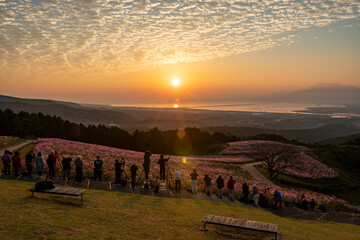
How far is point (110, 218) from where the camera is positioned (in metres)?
13.2

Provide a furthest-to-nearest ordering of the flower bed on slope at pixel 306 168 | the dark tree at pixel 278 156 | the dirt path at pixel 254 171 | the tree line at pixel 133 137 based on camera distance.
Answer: the tree line at pixel 133 137, the flower bed on slope at pixel 306 168, the dark tree at pixel 278 156, the dirt path at pixel 254 171

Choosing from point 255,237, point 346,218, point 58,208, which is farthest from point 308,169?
point 58,208

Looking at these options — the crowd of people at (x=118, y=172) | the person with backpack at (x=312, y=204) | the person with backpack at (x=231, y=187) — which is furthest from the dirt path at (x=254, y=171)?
the person with backpack at (x=231, y=187)

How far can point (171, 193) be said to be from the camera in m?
22.2

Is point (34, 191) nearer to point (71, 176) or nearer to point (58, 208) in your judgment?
point (58, 208)

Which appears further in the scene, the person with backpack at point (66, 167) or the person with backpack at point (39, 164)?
the person with backpack at point (39, 164)

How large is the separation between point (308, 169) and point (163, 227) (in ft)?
147

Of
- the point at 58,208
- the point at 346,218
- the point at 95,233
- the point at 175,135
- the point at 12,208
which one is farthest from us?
the point at 175,135

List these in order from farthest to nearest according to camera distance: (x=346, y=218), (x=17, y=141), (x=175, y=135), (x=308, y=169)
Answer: (x=175, y=135)
(x=308, y=169)
(x=17, y=141)
(x=346, y=218)

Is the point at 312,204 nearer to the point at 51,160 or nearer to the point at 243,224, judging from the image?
the point at 243,224

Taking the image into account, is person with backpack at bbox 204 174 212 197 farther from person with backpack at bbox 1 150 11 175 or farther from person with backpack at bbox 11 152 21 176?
person with backpack at bbox 1 150 11 175

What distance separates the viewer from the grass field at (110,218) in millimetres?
10664

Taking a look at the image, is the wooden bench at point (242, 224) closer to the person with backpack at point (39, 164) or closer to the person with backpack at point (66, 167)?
the person with backpack at point (66, 167)

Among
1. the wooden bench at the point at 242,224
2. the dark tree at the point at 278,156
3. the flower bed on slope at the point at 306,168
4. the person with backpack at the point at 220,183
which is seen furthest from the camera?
the flower bed on slope at the point at 306,168
